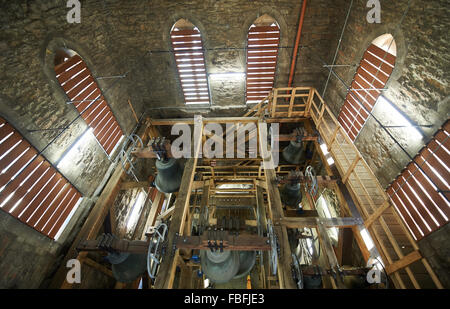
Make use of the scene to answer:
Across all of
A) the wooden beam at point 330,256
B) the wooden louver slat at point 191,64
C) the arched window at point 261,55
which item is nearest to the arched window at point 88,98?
the wooden louver slat at point 191,64

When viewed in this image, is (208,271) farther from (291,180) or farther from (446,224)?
(446,224)

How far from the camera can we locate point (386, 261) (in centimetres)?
390

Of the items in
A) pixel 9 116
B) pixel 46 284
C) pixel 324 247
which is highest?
pixel 9 116

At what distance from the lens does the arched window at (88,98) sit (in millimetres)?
5105

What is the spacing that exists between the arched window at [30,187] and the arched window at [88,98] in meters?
1.67

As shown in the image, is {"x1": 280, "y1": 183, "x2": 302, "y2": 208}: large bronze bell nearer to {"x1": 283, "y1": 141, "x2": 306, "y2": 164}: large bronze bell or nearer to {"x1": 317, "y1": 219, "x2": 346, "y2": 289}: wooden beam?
{"x1": 317, "y1": 219, "x2": 346, "y2": 289}: wooden beam

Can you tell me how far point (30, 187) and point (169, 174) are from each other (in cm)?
293

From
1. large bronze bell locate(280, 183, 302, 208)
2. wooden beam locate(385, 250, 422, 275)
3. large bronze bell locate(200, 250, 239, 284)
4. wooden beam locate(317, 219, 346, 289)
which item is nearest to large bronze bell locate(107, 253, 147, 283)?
large bronze bell locate(200, 250, 239, 284)

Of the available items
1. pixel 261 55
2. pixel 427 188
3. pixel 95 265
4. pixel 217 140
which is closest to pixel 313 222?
pixel 427 188

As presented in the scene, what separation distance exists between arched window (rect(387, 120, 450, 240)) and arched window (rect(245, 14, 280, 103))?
5777mm

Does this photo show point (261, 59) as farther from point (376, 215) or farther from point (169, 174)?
point (376, 215)

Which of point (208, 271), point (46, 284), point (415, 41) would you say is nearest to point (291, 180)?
point (208, 271)

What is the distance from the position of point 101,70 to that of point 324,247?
8192mm

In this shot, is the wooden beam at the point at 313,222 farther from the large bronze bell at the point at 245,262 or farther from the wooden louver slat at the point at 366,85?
the wooden louver slat at the point at 366,85
